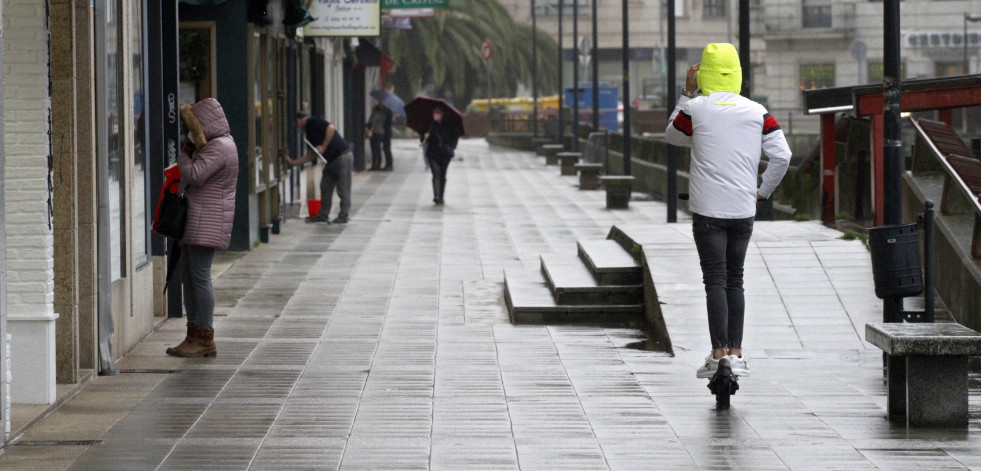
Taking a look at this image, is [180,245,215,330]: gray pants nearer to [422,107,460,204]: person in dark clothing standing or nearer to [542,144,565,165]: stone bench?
[422,107,460,204]: person in dark clothing standing

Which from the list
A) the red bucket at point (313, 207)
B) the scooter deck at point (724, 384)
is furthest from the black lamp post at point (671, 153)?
the scooter deck at point (724, 384)

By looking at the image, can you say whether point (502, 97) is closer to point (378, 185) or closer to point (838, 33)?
point (838, 33)

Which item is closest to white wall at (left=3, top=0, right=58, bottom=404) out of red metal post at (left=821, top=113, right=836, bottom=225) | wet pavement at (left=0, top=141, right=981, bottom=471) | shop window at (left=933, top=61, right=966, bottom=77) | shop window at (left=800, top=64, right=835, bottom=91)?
wet pavement at (left=0, top=141, right=981, bottom=471)

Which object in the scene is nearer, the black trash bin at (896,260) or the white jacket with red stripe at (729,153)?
the white jacket with red stripe at (729,153)

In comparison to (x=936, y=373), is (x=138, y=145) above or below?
above

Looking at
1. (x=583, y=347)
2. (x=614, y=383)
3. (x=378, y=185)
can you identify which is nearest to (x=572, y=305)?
(x=583, y=347)

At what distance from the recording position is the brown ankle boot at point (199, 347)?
31.5 ft

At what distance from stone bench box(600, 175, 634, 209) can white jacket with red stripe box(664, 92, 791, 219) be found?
15.9 m

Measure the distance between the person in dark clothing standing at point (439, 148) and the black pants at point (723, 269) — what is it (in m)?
16.5

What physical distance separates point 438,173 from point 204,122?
593 inches

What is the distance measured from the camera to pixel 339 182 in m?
20.6

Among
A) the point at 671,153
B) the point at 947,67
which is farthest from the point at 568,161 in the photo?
the point at 947,67

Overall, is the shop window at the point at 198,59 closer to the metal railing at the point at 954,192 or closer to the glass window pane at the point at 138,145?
the glass window pane at the point at 138,145

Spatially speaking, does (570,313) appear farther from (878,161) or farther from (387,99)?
(387,99)
